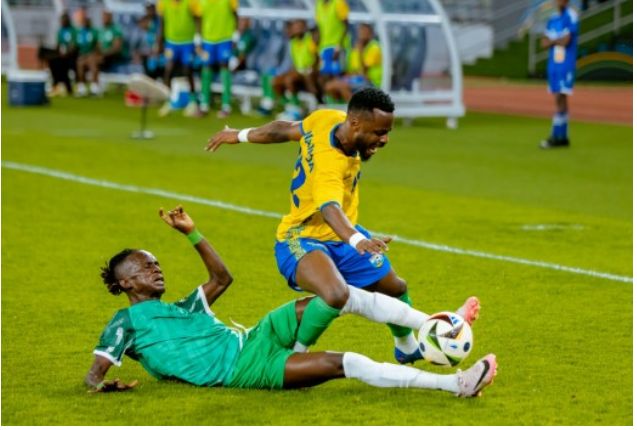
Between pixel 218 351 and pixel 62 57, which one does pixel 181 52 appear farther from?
pixel 218 351

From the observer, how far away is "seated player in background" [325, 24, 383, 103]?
21.6 meters

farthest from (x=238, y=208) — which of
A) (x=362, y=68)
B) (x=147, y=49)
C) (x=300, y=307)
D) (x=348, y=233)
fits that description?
(x=147, y=49)

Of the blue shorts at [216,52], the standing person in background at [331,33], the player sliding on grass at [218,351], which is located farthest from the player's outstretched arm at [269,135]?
the blue shorts at [216,52]

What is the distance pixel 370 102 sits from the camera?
6.95 metres

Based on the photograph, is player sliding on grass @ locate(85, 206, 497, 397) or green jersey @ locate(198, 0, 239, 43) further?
green jersey @ locate(198, 0, 239, 43)

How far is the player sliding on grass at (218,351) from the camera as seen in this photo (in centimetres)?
677

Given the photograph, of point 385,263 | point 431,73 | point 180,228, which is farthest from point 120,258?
point 431,73

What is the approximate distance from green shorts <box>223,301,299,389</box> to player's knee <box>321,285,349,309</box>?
266mm

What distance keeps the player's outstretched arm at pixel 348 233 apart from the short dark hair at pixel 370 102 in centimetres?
49

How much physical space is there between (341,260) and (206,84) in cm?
1658

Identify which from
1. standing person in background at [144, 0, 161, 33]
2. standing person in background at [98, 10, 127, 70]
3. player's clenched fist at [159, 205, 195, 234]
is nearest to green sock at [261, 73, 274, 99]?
standing person in background at [144, 0, 161, 33]

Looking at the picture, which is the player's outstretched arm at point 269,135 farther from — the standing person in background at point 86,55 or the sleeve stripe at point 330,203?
the standing person in background at point 86,55

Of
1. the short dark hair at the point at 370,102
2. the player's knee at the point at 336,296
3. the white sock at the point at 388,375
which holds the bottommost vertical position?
the white sock at the point at 388,375

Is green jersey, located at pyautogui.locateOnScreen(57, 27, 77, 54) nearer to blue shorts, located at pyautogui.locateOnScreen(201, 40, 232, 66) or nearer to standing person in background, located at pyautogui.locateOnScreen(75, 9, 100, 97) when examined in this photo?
standing person in background, located at pyautogui.locateOnScreen(75, 9, 100, 97)
